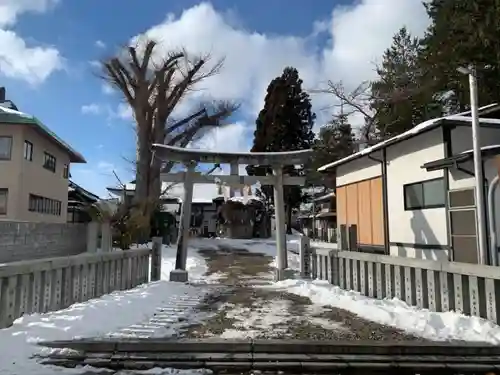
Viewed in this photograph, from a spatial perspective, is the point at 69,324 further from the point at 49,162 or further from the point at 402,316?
the point at 49,162

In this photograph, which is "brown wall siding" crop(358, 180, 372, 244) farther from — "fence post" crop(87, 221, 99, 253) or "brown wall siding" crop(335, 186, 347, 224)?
"fence post" crop(87, 221, 99, 253)

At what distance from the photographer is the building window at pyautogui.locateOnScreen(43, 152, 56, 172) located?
24.1 meters

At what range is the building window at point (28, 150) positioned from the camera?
68.8ft

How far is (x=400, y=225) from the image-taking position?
12523mm

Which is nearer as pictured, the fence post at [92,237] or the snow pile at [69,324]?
the snow pile at [69,324]

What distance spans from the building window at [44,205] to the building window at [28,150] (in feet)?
6.17

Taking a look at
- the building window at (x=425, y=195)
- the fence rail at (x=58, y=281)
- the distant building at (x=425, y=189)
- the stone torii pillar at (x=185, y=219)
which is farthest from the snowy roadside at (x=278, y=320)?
the building window at (x=425, y=195)

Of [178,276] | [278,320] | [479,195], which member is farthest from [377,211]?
[278,320]

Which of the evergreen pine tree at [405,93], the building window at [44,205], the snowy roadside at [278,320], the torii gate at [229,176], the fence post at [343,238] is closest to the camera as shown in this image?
the snowy roadside at [278,320]

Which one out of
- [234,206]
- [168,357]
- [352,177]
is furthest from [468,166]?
[234,206]

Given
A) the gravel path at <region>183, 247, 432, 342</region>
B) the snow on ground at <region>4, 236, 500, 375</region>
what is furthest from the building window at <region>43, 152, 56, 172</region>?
the gravel path at <region>183, 247, 432, 342</region>

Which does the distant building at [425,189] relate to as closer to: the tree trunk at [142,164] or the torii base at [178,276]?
the torii base at [178,276]

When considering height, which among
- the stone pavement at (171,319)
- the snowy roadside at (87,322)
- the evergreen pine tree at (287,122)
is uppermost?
the evergreen pine tree at (287,122)

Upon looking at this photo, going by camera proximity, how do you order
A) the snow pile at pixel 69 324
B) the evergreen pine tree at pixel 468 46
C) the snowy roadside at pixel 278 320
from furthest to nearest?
the evergreen pine tree at pixel 468 46 < the snowy roadside at pixel 278 320 < the snow pile at pixel 69 324
